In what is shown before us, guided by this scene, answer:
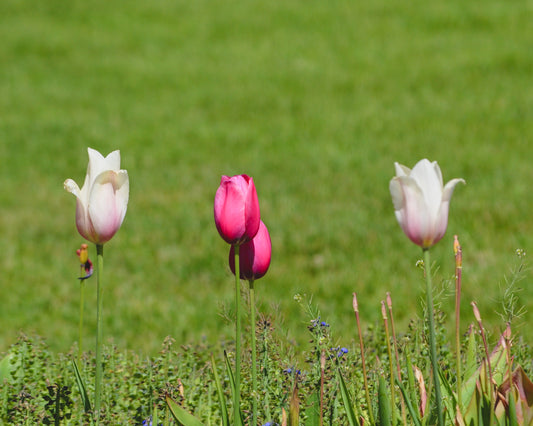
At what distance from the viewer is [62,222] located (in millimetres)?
5910

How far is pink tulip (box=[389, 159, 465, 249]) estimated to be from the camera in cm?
146

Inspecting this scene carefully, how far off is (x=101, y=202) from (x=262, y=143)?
221 inches

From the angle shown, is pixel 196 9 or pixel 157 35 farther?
pixel 196 9

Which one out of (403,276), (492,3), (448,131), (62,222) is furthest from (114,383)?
(492,3)

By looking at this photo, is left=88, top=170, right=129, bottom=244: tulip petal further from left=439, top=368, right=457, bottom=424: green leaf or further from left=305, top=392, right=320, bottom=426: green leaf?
left=439, top=368, right=457, bottom=424: green leaf

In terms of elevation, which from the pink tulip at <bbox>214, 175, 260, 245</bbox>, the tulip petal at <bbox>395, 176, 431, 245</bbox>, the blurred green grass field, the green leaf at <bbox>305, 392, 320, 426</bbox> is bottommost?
the green leaf at <bbox>305, 392, 320, 426</bbox>

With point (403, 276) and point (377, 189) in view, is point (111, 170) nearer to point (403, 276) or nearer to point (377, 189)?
point (403, 276)

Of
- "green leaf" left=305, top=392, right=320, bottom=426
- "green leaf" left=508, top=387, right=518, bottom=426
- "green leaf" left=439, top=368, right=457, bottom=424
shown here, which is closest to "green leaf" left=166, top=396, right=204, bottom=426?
"green leaf" left=305, top=392, right=320, bottom=426

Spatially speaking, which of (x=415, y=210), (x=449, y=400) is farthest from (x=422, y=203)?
(x=449, y=400)

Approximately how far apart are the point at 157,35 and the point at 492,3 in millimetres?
Result: 4998

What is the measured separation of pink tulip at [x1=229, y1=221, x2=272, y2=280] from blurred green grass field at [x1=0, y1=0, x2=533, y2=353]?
560 mm

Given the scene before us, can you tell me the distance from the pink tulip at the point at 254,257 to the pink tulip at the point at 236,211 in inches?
3.4

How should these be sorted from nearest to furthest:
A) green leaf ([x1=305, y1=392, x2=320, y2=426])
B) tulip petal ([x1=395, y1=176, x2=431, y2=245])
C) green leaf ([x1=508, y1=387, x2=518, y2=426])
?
1. tulip petal ([x1=395, y1=176, x2=431, y2=245])
2. green leaf ([x1=508, y1=387, x2=518, y2=426])
3. green leaf ([x1=305, y1=392, x2=320, y2=426])

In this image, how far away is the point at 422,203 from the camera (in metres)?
1.46
